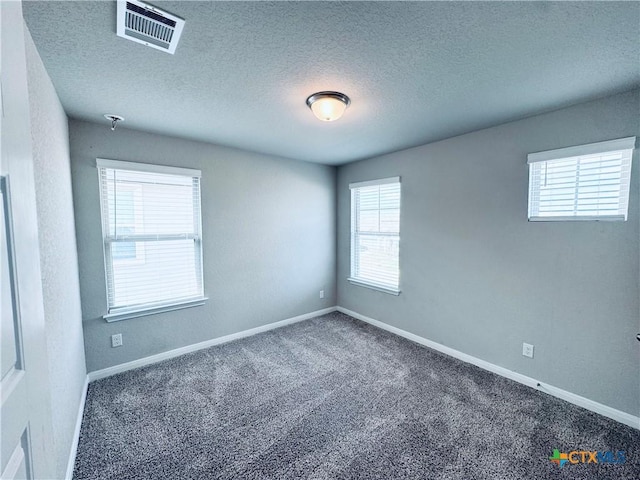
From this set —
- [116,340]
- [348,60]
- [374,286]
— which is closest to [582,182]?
[348,60]

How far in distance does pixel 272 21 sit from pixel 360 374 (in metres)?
2.73

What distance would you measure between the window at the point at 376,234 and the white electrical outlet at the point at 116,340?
2834 millimetres

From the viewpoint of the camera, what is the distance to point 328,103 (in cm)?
194

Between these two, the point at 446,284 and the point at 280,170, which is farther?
the point at 280,170

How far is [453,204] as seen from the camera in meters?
2.96

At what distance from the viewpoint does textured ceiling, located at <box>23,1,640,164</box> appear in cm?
123

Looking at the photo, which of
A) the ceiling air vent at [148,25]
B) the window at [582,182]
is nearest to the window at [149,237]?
the ceiling air vent at [148,25]

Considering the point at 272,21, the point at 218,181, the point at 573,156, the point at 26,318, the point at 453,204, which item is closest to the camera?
the point at 26,318

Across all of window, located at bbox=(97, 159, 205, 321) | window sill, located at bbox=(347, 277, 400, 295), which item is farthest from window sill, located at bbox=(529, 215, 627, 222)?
window, located at bbox=(97, 159, 205, 321)

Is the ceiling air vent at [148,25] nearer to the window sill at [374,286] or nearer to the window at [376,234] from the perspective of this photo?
the window at [376,234]

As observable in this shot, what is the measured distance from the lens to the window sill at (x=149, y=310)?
8.57 feet

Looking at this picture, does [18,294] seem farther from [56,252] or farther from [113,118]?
[113,118]

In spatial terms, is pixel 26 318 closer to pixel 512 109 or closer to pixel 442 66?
pixel 442 66

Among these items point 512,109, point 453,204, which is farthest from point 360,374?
point 512,109
